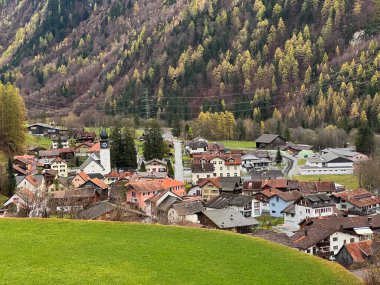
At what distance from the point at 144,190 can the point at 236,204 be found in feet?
24.8

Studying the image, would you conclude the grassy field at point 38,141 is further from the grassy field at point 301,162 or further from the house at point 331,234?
the house at point 331,234

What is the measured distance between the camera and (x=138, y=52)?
160 metres

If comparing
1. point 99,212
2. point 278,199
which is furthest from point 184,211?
point 278,199

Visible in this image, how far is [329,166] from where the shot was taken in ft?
215

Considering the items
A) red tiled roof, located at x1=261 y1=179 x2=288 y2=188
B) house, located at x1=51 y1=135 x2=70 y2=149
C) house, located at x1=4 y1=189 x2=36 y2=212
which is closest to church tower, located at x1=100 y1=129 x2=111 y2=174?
house, located at x1=51 y1=135 x2=70 y2=149

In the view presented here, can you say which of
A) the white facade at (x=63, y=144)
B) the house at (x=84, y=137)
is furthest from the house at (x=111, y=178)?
the house at (x=84, y=137)

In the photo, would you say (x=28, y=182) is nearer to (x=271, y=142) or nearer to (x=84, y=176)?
(x=84, y=176)

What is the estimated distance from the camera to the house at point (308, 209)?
42.8m

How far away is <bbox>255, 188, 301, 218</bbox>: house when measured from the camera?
4697cm

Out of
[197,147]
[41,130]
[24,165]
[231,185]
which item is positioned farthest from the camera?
[41,130]

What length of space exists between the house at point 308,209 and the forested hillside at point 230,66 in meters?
52.1

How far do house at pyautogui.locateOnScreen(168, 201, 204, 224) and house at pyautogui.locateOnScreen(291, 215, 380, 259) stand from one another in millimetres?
7708

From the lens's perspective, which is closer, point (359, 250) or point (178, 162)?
point (359, 250)

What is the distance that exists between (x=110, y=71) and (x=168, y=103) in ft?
124
